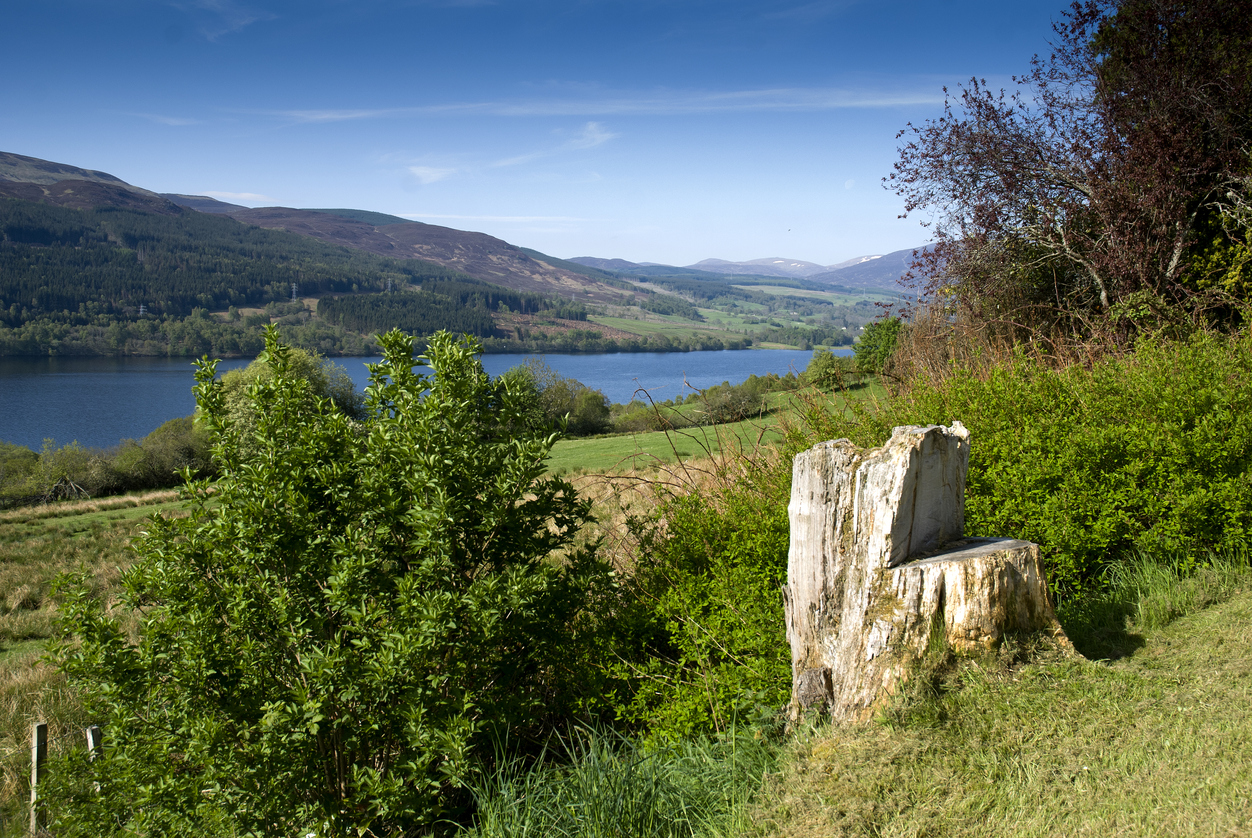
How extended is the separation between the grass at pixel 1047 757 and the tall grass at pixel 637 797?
225 millimetres

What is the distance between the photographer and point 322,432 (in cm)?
372

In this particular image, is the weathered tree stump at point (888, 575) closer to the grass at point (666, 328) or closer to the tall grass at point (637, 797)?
the tall grass at point (637, 797)

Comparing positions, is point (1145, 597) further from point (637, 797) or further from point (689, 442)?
point (689, 442)

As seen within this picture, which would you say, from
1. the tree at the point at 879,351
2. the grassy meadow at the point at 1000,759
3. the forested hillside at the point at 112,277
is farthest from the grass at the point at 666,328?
the grassy meadow at the point at 1000,759

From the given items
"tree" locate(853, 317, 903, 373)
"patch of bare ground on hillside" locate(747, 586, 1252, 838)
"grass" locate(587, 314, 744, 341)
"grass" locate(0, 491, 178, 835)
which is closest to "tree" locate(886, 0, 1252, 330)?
"tree" locate(853, 317, 903, 373)

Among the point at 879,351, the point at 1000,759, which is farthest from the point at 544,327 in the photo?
the point at 1000,759

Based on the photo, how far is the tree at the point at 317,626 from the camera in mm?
3223

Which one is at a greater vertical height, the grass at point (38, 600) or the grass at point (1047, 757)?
the grass at point (1047, 757)

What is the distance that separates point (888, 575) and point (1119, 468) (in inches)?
115

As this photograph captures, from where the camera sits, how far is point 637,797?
3.20 m

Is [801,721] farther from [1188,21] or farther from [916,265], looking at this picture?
[1188,21]

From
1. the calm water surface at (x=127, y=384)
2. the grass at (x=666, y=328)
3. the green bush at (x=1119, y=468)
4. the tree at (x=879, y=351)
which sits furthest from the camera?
the grass at (x=666, y=328)

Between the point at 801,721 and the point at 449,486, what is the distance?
93.5 inches

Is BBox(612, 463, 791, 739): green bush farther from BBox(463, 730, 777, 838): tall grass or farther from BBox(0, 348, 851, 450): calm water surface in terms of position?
BBox(0, 348, 851, 450): calm water surface
